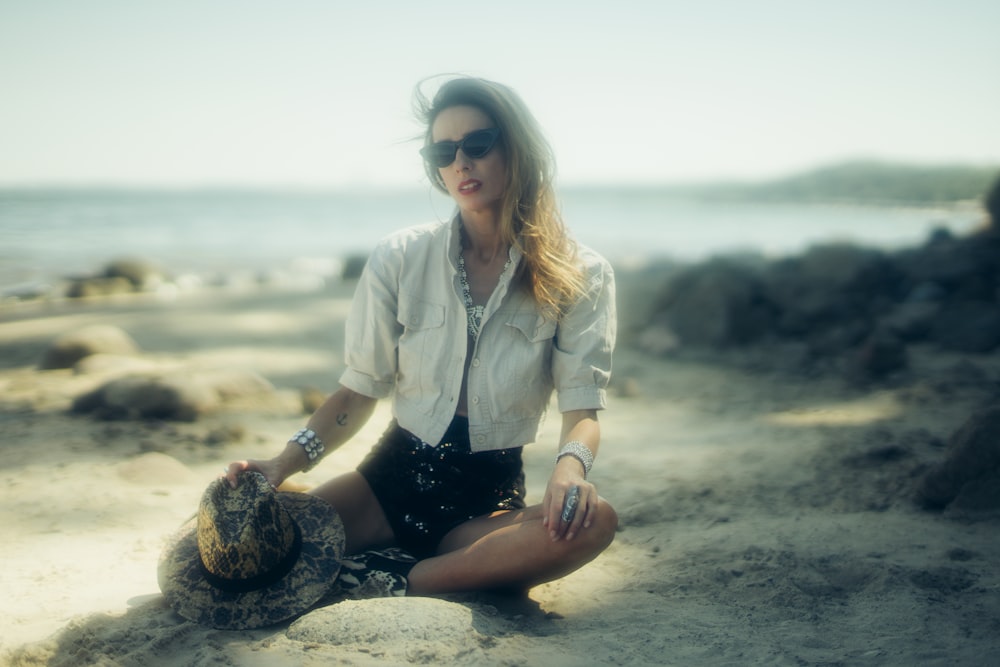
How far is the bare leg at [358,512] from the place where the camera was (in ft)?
9.27

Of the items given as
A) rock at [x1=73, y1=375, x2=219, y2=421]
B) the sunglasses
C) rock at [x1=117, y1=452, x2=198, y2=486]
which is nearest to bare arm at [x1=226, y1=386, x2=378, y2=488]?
the sunglasses

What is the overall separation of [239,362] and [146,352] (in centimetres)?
76

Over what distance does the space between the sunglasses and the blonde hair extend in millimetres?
52

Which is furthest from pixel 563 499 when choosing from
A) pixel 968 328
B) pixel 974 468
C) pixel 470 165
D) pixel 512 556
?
pixel 968 328

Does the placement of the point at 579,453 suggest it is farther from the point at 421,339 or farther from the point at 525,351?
the point at 421,339

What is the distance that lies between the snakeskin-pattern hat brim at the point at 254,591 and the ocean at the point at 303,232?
6.53m

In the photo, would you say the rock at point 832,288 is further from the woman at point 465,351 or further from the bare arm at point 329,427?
the bare arm at point 329,427

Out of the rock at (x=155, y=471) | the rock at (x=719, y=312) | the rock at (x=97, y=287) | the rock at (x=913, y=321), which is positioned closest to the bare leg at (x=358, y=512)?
the rock at (x=155, y=471)

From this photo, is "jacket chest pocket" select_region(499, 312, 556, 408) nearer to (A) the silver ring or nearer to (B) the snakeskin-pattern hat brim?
(A) the silver ring

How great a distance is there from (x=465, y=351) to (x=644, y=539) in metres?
1.14

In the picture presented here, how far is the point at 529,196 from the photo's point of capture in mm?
2812

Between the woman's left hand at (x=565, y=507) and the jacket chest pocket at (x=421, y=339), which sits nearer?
the woman's left hand at (x=565, y=507)

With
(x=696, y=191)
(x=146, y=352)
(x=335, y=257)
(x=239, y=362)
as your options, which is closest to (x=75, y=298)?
(x=146, y=352)

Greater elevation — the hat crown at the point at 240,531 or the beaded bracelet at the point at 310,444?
the beaded bracelet at the point at 310,444
